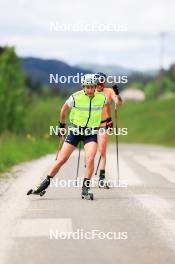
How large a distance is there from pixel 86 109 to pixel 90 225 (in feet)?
10.5

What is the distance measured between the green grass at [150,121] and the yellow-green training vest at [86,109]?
233 feet

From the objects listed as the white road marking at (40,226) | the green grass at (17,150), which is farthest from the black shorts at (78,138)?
the green grass at (17,150)

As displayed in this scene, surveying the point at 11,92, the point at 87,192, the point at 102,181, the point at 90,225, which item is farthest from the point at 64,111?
the point at 11,92

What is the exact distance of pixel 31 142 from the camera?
33.6 m

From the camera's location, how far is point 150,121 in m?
110

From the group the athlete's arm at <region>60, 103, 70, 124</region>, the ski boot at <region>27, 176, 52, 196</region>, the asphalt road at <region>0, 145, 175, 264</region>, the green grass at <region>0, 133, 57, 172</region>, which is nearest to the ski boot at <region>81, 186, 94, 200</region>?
the asphalt road at <region>0, 145, 175, 264</region>

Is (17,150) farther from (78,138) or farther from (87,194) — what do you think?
(87,194)

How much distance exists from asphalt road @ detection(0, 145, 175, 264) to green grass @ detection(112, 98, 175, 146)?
6990cm

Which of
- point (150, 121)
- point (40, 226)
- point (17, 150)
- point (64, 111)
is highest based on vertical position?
point (150, 121)

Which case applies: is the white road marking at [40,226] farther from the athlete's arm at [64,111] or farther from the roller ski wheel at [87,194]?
the athlete's arm at [64,111]

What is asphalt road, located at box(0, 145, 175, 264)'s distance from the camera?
7.70 m

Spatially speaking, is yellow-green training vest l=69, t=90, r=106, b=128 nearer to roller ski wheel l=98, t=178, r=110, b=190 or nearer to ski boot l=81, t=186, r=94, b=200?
ski boot l=81, t=186, r=94, b=200

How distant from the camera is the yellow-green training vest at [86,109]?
40.9ft

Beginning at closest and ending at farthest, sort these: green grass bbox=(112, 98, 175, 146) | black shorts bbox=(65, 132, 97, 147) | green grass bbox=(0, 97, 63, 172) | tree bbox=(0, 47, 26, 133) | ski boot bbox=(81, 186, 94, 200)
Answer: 1. ski boot bbox=(81, 186, 94, 200)
2. black shorts bbox=(65, 132, 97, 147)
3. green grass bbox=(0, 97, 63, 172)
4. tree bbox=(0, 47, 26, 133)
5. green grass bbox=(112, 98, 175, 146)
